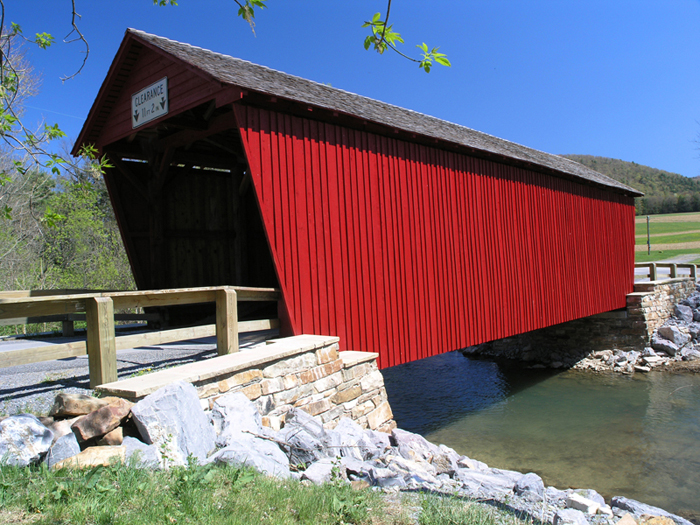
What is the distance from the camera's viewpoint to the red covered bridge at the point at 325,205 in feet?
18.8

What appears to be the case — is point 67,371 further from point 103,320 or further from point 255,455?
point 255,455

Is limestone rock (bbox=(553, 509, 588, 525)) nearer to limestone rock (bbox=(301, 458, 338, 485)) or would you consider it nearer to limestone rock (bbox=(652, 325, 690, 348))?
limestone rock (bbox=(301, 458, 338, 485))

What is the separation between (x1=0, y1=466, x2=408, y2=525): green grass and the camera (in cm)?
229

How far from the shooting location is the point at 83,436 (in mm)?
2986

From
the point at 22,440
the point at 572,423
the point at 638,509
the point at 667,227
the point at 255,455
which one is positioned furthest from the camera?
the point at 667,227

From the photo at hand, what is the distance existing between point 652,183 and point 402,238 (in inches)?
3475

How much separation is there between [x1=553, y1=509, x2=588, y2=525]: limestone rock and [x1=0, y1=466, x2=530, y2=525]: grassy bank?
1.07m

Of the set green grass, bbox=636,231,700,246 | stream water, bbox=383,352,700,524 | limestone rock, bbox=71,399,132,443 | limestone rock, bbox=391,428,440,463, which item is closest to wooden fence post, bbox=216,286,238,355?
limestone rock, bbox=71,399,132,443

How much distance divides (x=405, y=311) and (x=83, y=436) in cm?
474

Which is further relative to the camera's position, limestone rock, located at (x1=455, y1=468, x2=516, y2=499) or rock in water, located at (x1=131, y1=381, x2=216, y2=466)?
limestone rock, located at (x1=455, y1=468, x2=516, y2=499)

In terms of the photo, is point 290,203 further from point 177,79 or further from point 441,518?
point 441,518

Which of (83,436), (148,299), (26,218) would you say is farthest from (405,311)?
(26,218)

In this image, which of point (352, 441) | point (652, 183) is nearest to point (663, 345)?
point (352, 441)

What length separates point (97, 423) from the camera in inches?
119
